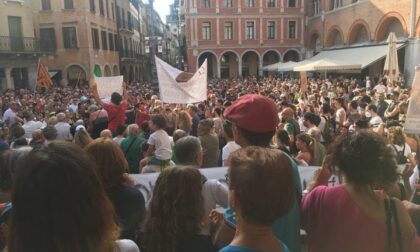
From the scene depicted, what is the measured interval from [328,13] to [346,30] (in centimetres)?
466

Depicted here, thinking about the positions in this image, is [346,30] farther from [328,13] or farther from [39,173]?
[39,173]

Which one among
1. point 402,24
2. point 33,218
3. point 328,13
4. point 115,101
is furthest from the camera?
point 328,13

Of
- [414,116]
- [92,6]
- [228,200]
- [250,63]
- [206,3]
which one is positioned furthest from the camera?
[250,63]

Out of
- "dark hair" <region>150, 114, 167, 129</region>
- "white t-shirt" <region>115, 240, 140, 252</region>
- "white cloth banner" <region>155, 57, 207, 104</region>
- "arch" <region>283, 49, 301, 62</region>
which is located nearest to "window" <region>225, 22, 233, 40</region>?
"arch" <region>283, 49, 301, 62</region>

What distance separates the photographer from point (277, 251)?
1.51 metres

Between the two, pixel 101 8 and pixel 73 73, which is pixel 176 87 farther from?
pixel 101 8

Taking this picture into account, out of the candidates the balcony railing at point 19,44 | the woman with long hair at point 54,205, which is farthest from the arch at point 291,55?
the woman with long hair at point 54,205

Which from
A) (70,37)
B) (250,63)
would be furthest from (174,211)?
(250,63)

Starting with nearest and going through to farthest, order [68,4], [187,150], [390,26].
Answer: [187,150] < [390,26] < [68,4]

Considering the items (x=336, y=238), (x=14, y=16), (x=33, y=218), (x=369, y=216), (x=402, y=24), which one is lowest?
(x=336, y=238)

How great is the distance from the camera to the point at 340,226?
76.8 inches

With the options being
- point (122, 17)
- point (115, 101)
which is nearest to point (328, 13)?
point (122, 17)

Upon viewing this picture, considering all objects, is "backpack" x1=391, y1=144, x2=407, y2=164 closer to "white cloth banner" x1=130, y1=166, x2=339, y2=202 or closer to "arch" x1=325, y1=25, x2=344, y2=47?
"white cloth banner" x1=130, y1=166, x2=339, y2=202

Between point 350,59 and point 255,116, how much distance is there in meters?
25.7
